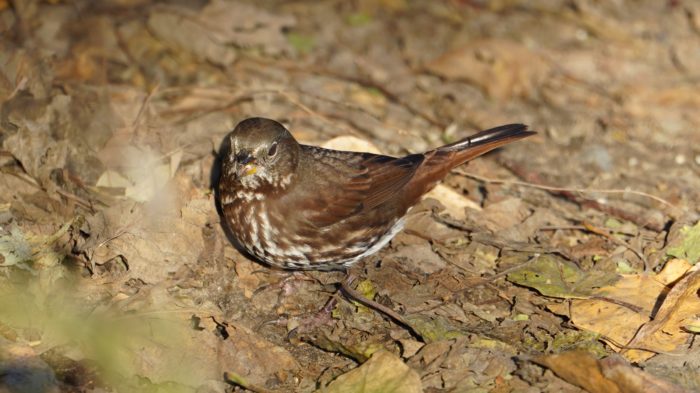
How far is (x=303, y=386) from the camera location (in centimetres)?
450

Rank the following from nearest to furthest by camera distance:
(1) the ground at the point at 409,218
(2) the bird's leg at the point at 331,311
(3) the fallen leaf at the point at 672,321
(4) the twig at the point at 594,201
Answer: (1) the ground at the point at 409,218 < (3) the fallen leaf at the point at 672,321 < (2) the bird's leg at the point at 331,311 < (4) the twig at the point at 594,201

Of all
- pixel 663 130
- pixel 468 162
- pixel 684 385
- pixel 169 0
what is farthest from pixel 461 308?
pixel 169 0

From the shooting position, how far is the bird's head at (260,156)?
16.5 feet

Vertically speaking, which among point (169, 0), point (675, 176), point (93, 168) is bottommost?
point (675, 176)

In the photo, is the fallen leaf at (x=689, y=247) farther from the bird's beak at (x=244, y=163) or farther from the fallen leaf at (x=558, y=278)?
the bird's beak at (x=244, y=163)

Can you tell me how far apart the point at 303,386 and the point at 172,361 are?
706 millimetres

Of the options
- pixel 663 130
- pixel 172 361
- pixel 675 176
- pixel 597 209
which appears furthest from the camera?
pixel 663 130

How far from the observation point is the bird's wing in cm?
531

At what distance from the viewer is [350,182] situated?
5465mm

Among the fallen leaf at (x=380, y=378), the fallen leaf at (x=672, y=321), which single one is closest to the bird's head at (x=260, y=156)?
the fallen leaf at (x=380, y=378)

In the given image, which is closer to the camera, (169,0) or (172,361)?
(172,361)

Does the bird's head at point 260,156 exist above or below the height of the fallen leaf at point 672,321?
above

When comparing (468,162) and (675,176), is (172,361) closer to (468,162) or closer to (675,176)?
(468,162)

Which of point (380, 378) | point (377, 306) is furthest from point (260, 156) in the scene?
point (380, 378)
